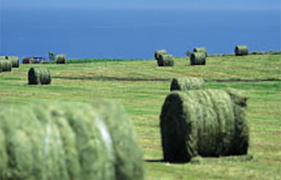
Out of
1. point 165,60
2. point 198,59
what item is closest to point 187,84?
point 198,59

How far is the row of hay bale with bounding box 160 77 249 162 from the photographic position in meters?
19.5

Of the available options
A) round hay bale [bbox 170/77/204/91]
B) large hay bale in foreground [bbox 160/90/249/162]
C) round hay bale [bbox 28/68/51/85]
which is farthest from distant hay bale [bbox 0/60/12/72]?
large hay bale in foreground [bbox 160/90/249/162]

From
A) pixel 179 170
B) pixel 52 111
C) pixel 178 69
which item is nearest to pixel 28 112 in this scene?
pixel 52 111

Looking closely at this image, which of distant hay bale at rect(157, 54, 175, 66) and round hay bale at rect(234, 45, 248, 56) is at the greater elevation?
round hay bale at rect(234, 45, 248, 56)

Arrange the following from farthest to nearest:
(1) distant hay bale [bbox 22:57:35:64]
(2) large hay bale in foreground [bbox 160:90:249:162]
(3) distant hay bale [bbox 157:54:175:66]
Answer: (1) distant hay bale [bbox 22:57:35:64], (3) distant hay bale [bbox 157:54:175:66], (2) large hay bale in foreground [bbox 160:90:249:162]

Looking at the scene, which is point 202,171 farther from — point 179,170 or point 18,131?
point 18,131

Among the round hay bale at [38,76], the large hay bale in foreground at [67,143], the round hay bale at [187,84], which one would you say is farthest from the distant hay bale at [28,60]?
the large hay bale in foreground at [67,143]

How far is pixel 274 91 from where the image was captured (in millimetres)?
44094

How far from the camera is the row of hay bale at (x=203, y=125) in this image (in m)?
19.5

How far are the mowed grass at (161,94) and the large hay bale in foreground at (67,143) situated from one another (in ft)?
15.5

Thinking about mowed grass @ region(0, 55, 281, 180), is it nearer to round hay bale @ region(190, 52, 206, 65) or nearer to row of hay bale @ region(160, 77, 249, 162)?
row of hay bale @ region(160, 77, 249, 162)

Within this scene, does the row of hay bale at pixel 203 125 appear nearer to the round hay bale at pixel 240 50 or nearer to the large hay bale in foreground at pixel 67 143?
the large hay bale in foreground at pixel 67 143

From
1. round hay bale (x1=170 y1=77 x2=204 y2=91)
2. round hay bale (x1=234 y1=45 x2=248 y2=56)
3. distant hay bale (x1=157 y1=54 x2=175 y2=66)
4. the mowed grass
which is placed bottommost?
the mowed grass

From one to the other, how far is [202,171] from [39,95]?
73.2 ft
